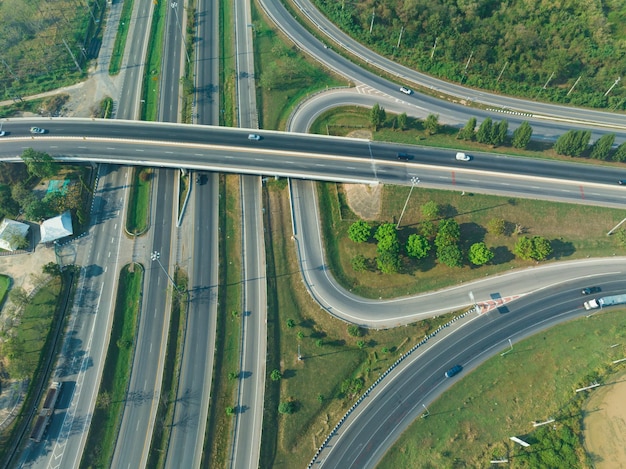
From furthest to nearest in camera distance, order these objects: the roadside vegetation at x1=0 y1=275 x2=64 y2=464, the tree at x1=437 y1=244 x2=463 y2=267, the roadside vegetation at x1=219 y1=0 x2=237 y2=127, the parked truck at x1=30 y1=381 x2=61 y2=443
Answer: the roadside vegetation at x1=219 y1=0 x2=237 y2=127
the tree at x1=437 y1=244 x2=463 y2=267
the roadside vegetation at x1=0 y1=275 x2=64 y2=464
the parked truck at x1=30 y1=381 x2=61 y2=443

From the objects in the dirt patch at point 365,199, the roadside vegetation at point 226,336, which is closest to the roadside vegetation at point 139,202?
the roadside vegetation at point 226,336

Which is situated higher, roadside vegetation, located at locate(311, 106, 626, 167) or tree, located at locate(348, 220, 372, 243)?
roadside vegetation, located at locate(311, 106, 626, 167)

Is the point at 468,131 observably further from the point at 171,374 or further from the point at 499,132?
the point at 171,374

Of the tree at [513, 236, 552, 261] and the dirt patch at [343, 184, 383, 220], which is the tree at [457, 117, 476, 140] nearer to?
the dirt patch at [343, 184, 383, 220]

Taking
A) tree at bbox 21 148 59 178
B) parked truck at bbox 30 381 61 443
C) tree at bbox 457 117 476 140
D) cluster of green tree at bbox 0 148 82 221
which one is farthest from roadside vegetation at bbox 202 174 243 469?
tree at bbox 457 117 476 140

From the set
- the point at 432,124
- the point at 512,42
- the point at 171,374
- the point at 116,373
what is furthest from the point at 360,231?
the point at 512,42

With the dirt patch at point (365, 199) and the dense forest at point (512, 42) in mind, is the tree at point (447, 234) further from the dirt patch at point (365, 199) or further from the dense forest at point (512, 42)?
the dense forest at point (512, 42)
